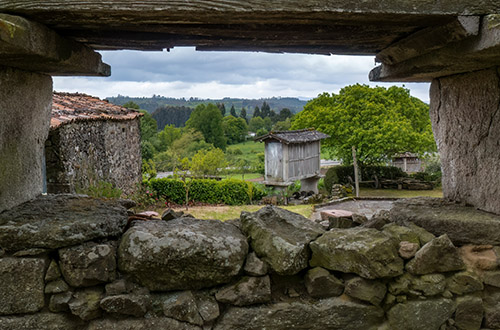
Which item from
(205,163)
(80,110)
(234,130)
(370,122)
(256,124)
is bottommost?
(205,163)

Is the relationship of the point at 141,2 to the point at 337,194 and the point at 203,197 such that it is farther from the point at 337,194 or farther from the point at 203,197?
the point at 337,194

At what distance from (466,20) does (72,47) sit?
198 cm

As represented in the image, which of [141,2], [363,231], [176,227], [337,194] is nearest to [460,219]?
[363,231]

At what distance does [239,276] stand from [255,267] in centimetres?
10

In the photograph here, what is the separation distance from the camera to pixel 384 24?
77.2 inches

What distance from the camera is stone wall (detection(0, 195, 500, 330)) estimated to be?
2.01 meters

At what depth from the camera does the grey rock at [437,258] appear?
6.82 ft

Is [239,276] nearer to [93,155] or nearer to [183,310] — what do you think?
[183,310]

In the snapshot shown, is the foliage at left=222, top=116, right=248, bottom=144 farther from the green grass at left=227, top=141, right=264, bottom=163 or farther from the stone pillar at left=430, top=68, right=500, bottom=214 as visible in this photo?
the stone pillar at left=430, top=68, right=500, bottom=214

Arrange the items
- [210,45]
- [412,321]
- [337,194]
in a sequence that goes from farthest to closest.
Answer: [337,194]
[210,45]
[412,321]

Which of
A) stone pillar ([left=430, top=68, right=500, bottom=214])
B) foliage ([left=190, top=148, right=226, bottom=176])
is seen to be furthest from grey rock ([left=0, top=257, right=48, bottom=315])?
foliage ([left=190, top=148, right=226, bottom=176])

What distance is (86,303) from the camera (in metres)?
2.01

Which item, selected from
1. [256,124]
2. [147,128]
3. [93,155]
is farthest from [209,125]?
[93,155]

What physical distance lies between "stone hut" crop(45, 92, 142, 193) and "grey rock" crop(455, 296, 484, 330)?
27.2 feet
